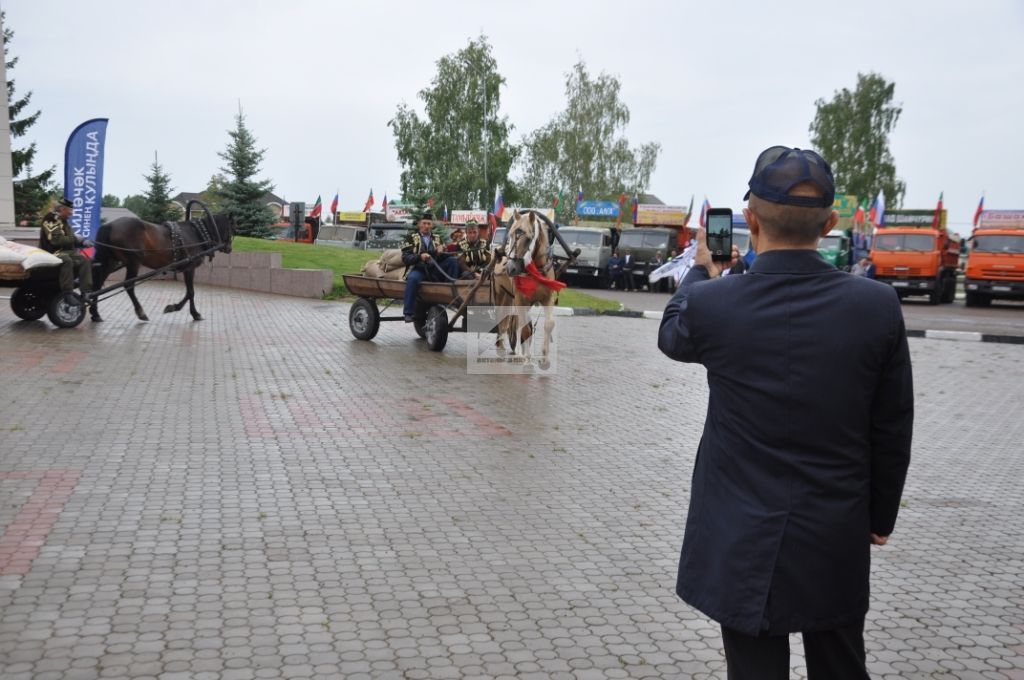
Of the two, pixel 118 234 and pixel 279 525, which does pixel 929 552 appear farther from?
pixel 118 234

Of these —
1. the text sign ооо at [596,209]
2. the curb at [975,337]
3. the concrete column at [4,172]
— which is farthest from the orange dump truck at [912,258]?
the text sign ооо at [596,209]

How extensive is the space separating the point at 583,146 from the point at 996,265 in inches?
1741

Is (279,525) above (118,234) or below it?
below

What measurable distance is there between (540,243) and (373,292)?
363 centimetres

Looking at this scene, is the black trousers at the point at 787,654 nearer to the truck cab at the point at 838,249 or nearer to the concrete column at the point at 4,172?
the concrete column at the point at 4,172

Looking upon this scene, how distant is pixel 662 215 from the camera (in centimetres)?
4891

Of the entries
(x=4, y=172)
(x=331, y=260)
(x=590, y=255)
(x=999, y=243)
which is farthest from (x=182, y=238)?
(x=999, y=243)

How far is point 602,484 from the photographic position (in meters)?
7.55

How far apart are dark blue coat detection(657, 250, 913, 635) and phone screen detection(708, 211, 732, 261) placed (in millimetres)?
467

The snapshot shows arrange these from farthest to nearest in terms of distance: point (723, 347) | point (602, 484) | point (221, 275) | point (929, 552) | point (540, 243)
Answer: point (221, 275) < point (540, 243) < point (602, 484) < point (929, 552) < point (723, 347)

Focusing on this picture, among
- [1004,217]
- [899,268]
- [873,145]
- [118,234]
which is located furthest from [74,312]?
[873,145]

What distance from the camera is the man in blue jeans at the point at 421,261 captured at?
49.0ft

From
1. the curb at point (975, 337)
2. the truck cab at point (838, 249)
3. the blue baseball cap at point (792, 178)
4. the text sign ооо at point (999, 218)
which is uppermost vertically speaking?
the text sign ооо at point (999, 218)

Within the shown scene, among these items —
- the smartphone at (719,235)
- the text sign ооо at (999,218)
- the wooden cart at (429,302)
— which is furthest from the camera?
the text sign ооо at (999,218)
